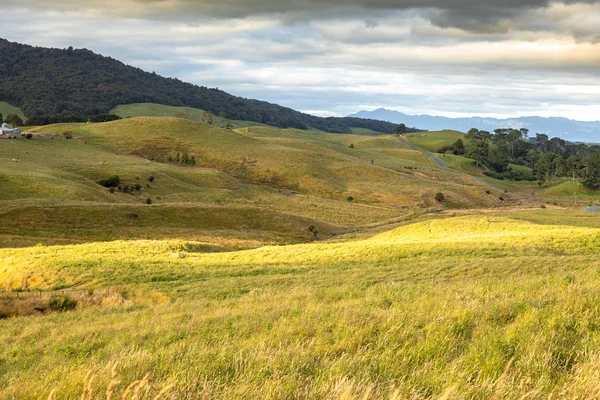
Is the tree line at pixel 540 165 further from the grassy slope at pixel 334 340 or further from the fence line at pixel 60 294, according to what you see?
the fence line at pixel 60 294

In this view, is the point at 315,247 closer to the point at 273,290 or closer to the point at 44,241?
the point at 273,290

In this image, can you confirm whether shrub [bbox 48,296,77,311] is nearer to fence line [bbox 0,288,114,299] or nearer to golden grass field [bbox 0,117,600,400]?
golden grass field [bbox 0,117,600,400]

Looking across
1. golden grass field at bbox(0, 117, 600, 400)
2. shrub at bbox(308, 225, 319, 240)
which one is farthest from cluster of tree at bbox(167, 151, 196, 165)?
shrub at bbox(308, 225, 319, 240)

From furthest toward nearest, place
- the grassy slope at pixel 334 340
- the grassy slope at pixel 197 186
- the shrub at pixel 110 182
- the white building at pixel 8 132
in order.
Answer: the white building at pixel 8 132 → the shrub at pixel 110 182 → the grassy slope at pixel 197 186 → the grassy slope at pixel 334 340

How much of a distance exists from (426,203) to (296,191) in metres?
25.0

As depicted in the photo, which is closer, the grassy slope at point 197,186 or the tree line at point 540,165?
the grassy slope at point 197,186

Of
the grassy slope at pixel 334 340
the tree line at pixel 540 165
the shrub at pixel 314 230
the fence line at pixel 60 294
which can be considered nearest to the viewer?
the grassy slope at pixel 334 340

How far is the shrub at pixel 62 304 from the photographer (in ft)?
66.0

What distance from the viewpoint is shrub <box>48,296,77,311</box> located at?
66.0 feet

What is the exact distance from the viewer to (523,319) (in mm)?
7844

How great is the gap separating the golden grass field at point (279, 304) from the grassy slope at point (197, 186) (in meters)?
0.46

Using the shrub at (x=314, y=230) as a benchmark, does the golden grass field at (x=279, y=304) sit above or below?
above

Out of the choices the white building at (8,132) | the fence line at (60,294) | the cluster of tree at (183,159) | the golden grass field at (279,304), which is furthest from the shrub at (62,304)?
the white building at (8,132)

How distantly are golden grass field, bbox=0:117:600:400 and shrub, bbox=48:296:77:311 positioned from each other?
0.16 m
